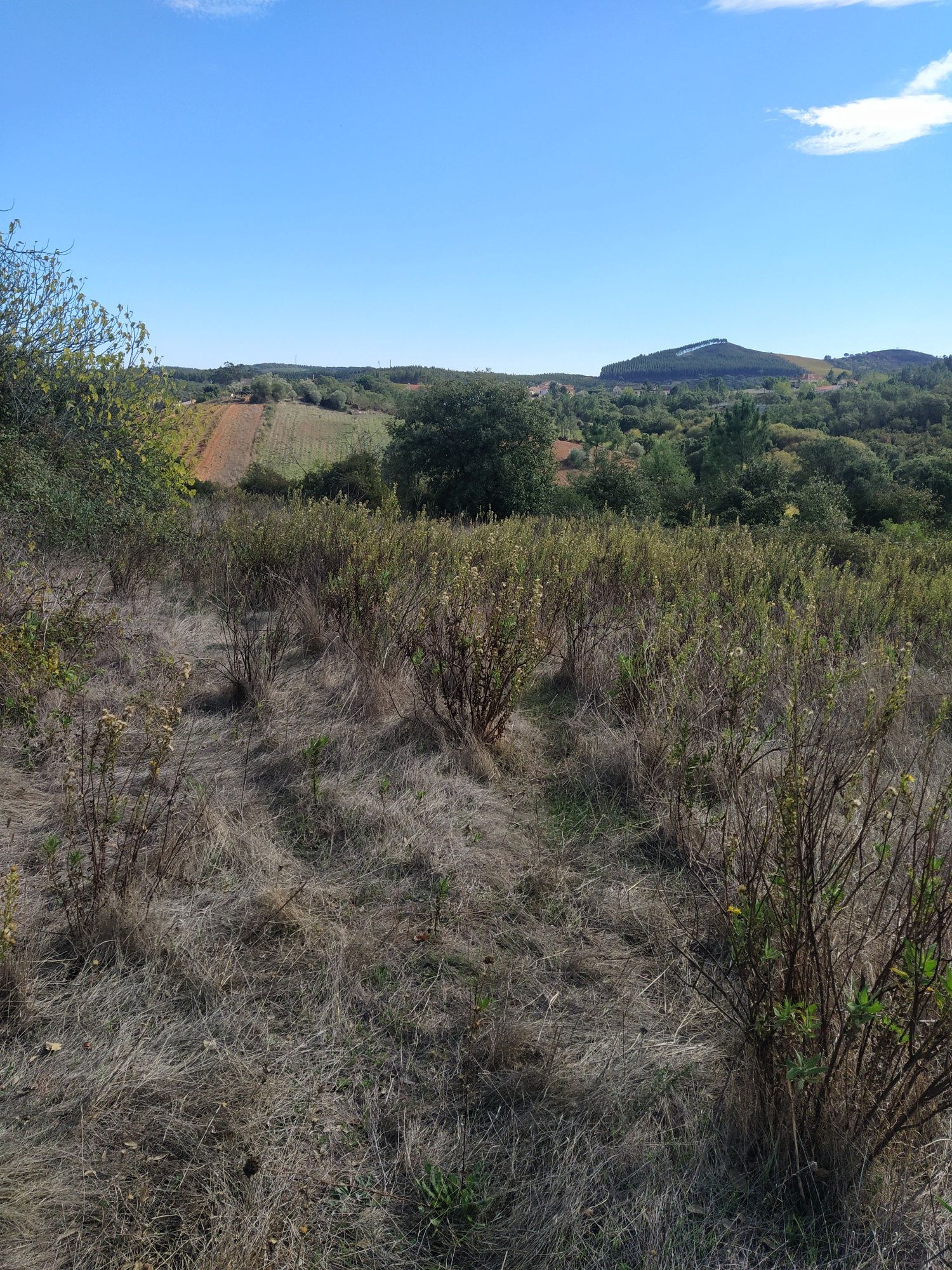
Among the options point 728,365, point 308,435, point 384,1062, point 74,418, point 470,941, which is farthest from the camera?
→ point 728,365

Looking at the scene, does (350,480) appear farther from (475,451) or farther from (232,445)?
(232,445)

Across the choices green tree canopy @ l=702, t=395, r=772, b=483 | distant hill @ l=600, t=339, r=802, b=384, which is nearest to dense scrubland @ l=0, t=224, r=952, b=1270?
green tree canopy @ l=702, t=395, r=772, b=483

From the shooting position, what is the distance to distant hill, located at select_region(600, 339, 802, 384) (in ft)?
368

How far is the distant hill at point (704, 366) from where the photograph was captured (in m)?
112

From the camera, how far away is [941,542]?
1064 cm

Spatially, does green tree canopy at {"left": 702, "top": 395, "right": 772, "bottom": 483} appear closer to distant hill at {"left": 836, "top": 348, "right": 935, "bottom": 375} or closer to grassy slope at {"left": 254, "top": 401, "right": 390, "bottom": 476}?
grassy slope at {"left": 254, "top": 401, "right": 390, "bottom": 476}

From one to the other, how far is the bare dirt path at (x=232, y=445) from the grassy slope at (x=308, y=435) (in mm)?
701

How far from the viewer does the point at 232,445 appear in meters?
42.9

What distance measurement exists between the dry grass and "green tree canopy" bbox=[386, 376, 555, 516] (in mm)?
18141

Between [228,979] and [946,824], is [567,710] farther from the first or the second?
[228,979]

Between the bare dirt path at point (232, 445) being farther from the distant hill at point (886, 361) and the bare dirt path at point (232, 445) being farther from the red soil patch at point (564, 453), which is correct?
the distant hill at point (886, 361)

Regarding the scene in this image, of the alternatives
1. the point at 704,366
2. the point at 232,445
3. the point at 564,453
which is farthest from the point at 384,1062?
the point at 704,366

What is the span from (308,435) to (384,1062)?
4775 cm

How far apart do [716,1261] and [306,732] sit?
2.75 m
